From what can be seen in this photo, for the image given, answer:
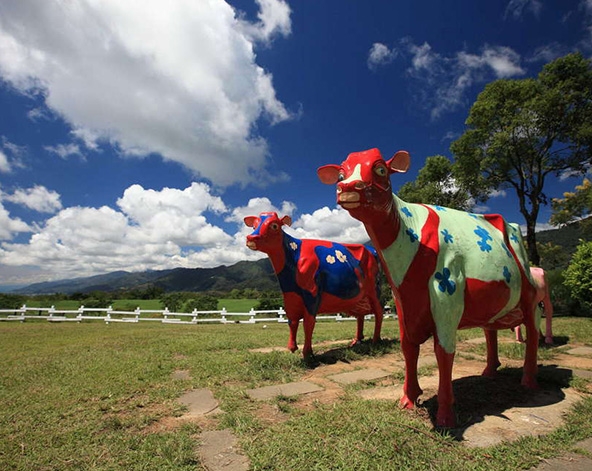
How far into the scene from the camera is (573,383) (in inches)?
163

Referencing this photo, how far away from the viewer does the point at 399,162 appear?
3209mm

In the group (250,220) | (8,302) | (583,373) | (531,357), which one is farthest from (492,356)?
(8,302)

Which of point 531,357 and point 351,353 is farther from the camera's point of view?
point 351,353

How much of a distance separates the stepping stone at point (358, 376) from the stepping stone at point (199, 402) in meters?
1.83

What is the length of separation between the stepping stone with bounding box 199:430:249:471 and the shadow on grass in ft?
9.37

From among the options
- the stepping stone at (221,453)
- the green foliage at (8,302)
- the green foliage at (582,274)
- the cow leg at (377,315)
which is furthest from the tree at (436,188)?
the green foliage at (8,302)

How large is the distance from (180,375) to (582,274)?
12915 mm

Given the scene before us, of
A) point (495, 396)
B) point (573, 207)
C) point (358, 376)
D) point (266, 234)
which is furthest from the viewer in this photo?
point (573, 207)

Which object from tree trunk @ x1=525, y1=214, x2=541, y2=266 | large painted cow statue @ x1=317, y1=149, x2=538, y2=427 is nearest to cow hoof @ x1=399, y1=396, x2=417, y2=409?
large painted cow statue @ x1=317, y1=149, x2=538, y2=427

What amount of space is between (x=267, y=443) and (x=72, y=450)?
1.73 m

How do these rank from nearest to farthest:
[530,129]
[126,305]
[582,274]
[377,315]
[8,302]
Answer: [377,315]
[582,274]
[530,129]
[8,302]
[126,305]

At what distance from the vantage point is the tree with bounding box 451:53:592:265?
1466 centimetres

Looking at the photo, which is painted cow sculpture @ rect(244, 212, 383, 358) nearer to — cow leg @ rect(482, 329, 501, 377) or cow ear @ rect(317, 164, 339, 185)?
cow leg @ rect(482, 329, 501, 377)

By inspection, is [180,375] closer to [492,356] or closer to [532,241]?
[492,356]
